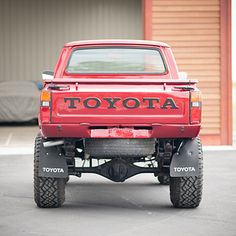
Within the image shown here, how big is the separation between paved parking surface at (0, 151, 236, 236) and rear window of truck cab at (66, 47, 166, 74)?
4.78ft

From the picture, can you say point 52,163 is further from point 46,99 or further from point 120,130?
point 120,130

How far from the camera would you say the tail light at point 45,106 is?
8852 mm

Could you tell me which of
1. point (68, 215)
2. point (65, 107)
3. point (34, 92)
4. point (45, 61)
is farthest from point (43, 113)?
point (45, 61)

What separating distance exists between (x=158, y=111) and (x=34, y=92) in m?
16.0

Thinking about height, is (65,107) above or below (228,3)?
below

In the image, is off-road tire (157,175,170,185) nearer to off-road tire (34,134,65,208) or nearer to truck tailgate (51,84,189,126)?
off-road tire (34,134,65,208)

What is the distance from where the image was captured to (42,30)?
A: 28.1m

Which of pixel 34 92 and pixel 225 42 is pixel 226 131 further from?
pixel 34 92

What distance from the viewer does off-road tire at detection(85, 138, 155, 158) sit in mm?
8938

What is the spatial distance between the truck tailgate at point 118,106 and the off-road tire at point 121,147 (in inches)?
8.0

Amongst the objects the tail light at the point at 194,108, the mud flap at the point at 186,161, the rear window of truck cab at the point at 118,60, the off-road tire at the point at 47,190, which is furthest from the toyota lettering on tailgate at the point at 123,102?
the rear window of truck cab at the point at 118,60

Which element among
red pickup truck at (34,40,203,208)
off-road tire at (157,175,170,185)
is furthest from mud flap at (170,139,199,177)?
off-road tire at (157,175,170,185)

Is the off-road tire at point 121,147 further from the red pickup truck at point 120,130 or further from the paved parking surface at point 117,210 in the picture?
the paved parking surface at point 117,210

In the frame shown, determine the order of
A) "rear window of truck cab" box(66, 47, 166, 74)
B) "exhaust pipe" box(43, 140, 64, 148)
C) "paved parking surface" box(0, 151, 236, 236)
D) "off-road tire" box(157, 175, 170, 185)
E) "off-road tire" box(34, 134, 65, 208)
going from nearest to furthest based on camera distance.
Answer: "paved parking surface" box(0, 151, 236, 236)
"exhaust pipe" box(43, 140, 64, 148)
"off-road tire" box(34, 134, 65, 208)
"rear window of truck cab" box(66, 47, 166, 74)
"off-road tire" box(157, 175, 170, 185)
